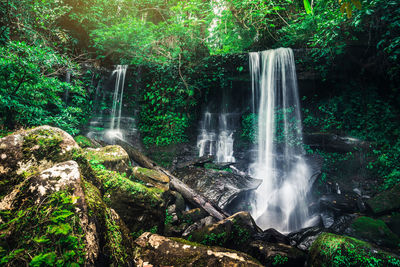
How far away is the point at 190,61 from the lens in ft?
33.3

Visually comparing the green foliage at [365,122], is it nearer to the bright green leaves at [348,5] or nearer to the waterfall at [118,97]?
the bright green leaves at [348,5]

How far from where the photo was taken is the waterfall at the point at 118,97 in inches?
407

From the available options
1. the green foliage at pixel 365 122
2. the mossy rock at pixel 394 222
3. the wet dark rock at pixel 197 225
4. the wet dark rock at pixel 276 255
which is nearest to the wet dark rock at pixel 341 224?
the mossy rock at pixel 394 222

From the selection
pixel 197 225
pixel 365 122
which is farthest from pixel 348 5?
pixel 365 122

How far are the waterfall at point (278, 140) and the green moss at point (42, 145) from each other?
21.1 ft

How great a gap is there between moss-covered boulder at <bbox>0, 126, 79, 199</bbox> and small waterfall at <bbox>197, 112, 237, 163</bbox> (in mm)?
7565

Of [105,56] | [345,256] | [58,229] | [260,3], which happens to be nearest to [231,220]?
[345,256]

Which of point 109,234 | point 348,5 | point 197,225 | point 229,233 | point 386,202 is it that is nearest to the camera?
point 348,5

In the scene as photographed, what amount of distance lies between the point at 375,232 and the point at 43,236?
6027 millimetres

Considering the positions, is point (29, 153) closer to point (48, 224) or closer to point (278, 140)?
point (48, 224)

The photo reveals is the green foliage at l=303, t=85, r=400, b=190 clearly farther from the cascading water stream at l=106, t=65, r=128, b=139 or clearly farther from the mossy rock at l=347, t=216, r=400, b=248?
the cascading water stream at l=106, t=65, r=128, b=139

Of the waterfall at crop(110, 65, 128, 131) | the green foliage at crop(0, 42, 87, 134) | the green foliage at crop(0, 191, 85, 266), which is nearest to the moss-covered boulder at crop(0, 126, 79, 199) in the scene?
the green foliage at crop(0, 191, 85, 266)

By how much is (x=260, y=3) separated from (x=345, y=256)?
376 inches

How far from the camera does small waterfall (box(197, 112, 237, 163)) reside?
392 inches
